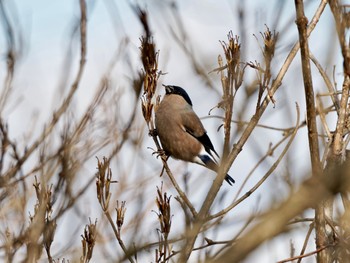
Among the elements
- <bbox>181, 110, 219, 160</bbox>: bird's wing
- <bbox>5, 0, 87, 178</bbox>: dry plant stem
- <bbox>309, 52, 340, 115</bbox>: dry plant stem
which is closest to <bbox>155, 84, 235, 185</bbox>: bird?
<bbox>181, 110, 219, 160</bbox>: bird's wing

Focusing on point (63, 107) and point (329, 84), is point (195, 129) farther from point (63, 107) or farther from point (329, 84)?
point (329, 84)

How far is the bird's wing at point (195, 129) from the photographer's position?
17.1 feet

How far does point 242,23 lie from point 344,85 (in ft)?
2.48

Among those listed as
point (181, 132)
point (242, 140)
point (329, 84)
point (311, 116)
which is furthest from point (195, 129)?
point (311, 116)

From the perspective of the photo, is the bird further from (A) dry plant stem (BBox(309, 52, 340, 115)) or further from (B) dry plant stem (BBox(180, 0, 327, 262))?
(B) dry plant stem (BBox(180, 0, 327, 262))

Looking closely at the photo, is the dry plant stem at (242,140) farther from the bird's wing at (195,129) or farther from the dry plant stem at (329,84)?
the bird's wing at (195,129)

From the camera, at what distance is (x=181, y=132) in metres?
5.11

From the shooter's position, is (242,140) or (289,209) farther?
(242,140)

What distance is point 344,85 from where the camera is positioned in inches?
94.3

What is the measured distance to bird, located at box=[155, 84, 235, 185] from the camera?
16.1 ft

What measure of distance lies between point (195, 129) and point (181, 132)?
0.19m

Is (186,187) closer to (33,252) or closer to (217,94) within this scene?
(217,94)

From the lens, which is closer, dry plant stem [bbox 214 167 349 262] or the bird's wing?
dry plant stem [bbox 214 167 349 262]

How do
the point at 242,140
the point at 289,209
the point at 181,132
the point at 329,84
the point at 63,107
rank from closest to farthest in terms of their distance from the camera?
1. the point at 289,209
2. the point at 242,140
3. the point at 329,84
4. the point at 63,107
5. the point at 181,132
